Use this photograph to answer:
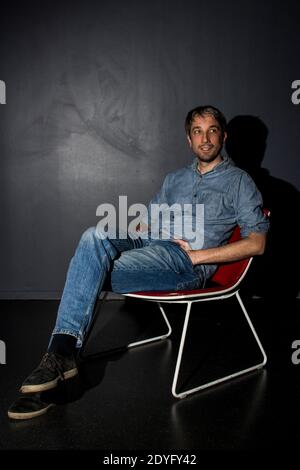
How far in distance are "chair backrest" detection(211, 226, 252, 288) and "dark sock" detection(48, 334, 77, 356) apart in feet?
2.51

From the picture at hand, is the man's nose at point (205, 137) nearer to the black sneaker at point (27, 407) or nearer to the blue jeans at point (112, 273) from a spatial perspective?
the blue jeans at point (112, 273)

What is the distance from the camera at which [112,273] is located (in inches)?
93.1

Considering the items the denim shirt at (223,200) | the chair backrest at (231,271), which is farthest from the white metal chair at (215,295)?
the denim shirt at (223,200)

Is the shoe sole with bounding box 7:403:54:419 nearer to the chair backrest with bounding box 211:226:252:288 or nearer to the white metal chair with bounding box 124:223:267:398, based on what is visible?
the white metal chair with bounding box 124:223:267:398

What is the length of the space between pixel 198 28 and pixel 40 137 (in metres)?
1.45

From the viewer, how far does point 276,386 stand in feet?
7.97

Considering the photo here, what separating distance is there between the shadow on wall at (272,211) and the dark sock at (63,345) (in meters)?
2.08

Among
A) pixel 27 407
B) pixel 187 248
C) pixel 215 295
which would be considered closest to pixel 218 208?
pixel 187 248

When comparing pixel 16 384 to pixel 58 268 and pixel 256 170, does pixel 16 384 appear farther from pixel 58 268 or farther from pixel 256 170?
pixel 256 170

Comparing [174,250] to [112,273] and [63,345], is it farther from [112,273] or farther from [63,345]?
[63,345]

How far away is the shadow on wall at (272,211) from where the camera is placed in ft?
12.8

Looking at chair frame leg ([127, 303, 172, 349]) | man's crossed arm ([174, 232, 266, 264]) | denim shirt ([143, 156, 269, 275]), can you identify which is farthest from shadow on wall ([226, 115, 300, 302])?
man's crossed arm ([174, 232, 266, 264])

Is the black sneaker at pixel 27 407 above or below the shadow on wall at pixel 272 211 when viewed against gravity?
below

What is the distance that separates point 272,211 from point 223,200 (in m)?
1.38
